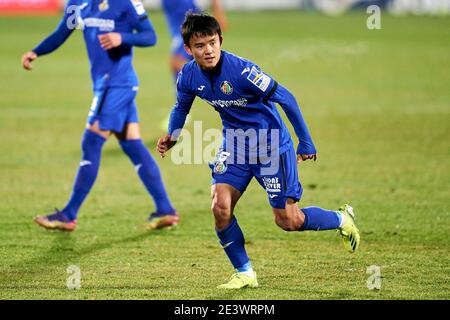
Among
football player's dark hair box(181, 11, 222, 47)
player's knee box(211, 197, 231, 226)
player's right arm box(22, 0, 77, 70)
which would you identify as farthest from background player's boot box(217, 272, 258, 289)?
player's right arm box(22, 0, 77, 70)

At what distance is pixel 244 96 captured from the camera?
674 centimetres

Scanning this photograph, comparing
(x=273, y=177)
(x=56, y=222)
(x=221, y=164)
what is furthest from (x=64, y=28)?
(x=273, y=177)

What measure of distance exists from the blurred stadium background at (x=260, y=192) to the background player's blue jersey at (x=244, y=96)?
1094mm

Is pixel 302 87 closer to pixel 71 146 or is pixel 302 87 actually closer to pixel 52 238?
pixel 71 146

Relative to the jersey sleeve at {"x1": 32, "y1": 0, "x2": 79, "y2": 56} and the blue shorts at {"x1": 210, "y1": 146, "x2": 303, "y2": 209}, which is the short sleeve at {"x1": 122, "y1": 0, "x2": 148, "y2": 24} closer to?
the jersey sleeve at {"x1": 32, "y1": 0, "x2": 79, "y2": 56}

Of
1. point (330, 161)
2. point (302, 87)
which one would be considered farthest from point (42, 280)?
point (302, 87)

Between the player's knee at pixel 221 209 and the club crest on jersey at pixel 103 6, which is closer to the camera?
the player's knee at pixel 221 209

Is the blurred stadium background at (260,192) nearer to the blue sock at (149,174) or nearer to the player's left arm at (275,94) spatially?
the blue sock at (149,174)

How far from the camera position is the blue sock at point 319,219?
7.01m

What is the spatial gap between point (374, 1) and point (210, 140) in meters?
24.8

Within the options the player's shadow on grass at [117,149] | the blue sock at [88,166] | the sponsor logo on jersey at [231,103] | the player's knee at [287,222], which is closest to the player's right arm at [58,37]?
the blue sock at [88,166]

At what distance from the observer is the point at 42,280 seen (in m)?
7.10

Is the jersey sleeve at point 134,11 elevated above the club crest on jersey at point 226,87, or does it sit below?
above

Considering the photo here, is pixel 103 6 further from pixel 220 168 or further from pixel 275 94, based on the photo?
pixel 275 94
